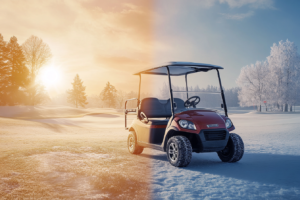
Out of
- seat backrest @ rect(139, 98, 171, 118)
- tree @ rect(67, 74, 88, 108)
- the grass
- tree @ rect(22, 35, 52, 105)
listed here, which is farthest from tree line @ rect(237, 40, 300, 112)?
tree @ rect(67, 74, 88, 108)

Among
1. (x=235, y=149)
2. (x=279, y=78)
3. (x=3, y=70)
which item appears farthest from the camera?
(x=279, y=78)

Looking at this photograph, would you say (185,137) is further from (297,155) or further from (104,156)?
(297,155)

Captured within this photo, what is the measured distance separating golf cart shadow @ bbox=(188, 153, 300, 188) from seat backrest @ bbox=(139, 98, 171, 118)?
1758 mm

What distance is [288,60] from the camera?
42.4m

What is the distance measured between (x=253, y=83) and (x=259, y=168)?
44.8 metres

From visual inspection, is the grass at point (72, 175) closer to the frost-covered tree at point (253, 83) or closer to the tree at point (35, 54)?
the tree at point (35, 54)

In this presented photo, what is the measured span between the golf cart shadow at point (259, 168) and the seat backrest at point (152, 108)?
176 cm

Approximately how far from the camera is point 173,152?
241 inches

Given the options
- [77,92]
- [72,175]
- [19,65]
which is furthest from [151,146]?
[77,92]

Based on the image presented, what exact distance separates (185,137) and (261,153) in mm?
3509

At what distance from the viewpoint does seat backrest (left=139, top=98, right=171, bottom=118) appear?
7924 millimetres

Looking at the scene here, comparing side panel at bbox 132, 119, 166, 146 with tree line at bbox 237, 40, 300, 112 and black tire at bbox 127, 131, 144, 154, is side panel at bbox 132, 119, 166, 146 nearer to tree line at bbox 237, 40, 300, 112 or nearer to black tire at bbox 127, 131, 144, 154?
black tire at bbox 127, 131, 144, 154

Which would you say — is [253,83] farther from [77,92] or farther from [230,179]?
[77,92]

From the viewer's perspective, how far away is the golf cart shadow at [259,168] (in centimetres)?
510
